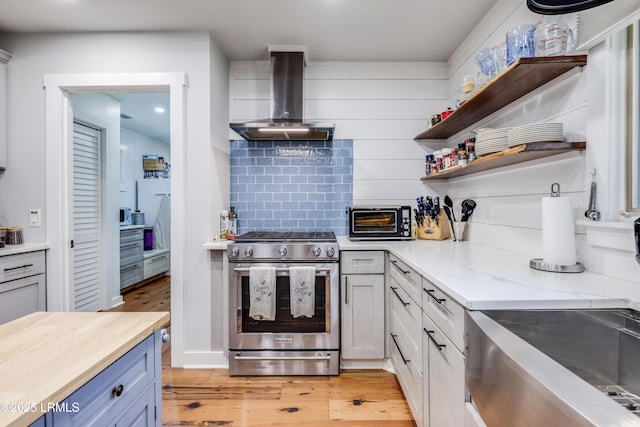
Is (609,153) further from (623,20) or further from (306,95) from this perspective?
(306,95)

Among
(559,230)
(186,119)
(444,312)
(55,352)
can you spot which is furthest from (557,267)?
(186,119)

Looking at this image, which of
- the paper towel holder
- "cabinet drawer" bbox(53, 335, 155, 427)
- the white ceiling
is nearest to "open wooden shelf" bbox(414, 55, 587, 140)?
the paper towel holder

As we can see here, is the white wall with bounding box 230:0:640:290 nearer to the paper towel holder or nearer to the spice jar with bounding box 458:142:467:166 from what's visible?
the paper towel holder

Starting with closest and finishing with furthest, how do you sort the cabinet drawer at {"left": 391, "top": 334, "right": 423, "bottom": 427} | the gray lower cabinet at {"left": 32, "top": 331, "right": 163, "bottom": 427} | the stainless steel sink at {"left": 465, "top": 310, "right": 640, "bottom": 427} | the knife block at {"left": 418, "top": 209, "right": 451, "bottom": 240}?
1. the stainless steel sink at {"left": 465, "top": 310, "right": 640, "bottom": 427}
2. the gray lower cabinet at {"left": 32, "top": 331, "right": 163, "bottom": 427}
3. the cabinet drawer at {"left": 391, "top": 334, "right": 423, "bottom": 427}
4. the knife block at {"left": 418, "top": 209, "right": 451, "bottom": 240}

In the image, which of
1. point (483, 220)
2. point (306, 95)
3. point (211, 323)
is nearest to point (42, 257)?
point (211, 323)

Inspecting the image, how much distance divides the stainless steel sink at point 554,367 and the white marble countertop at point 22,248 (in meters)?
2.74

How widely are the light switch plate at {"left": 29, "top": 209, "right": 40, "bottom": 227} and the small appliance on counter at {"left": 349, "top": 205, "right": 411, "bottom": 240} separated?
2.44 m

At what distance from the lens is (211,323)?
7.75ft

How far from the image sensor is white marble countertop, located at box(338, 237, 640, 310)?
3.26ft

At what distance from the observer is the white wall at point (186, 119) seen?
2.36m

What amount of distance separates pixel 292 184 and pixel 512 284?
2040mm

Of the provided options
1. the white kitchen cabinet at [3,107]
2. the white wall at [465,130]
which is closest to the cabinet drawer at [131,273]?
the white kitchen cabinet at [3,107]

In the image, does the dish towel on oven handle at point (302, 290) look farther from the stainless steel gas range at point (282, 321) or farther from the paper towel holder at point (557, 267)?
the paper towel holder at point (557, 267)

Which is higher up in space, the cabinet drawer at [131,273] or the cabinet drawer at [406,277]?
the cabinet drawer at [406,277]
